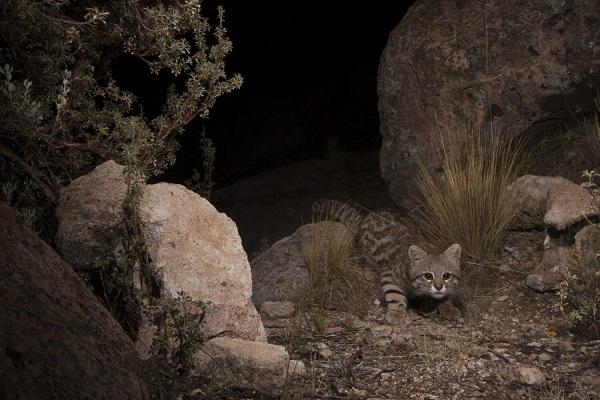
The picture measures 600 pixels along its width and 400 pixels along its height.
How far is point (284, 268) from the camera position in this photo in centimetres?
700

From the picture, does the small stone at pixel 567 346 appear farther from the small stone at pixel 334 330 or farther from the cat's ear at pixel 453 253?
the small stone at pixel 334 330

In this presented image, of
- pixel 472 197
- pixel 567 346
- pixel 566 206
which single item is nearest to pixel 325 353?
pixel 567 346

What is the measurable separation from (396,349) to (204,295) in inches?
61.3

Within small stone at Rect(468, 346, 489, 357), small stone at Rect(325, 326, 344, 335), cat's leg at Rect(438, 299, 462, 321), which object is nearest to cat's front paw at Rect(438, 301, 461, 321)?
cat's leg at Rect(438, 299, 462, 321)

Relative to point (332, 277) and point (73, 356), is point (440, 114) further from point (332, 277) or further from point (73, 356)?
point (73, 356)

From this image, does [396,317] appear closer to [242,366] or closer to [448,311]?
[448,311]

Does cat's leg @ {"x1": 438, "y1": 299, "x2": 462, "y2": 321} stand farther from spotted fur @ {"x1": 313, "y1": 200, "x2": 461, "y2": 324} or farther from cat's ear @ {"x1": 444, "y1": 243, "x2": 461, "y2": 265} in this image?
cat's ear @ {"x1": 444, "y1": 243, "x2": 461, "y2": 265}

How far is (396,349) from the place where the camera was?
5.77 metres

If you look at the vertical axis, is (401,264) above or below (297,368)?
above

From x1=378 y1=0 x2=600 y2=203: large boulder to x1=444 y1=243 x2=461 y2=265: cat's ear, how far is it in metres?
1.55

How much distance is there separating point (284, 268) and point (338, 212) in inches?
46.3

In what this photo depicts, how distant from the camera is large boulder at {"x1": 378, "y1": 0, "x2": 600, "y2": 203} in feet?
25.0

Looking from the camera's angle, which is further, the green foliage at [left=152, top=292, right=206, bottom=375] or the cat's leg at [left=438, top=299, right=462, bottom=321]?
the cat's leg at [left=438, top=299, right=462, bottom=321]

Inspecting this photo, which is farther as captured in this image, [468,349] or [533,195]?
[533,195]
